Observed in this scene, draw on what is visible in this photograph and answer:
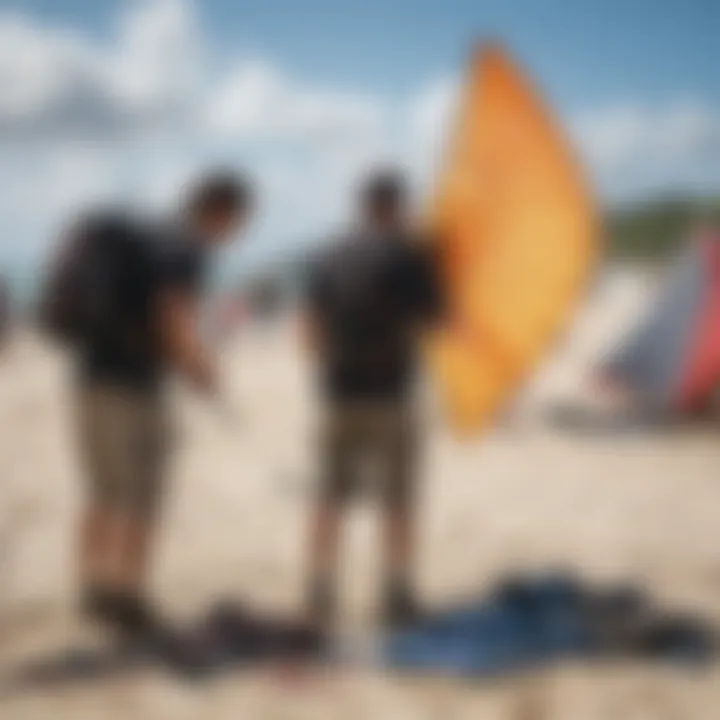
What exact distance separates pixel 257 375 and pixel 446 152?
455mm

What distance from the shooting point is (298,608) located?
65.9 inches

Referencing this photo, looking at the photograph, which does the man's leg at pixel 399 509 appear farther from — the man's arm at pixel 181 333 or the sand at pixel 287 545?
the man's arm at pixel 181 333

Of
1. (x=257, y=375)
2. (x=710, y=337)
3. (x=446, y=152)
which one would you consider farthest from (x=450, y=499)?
(x=710, y=337)

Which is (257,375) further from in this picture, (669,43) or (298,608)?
(669,43)

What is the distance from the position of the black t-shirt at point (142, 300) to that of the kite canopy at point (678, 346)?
1.06 m

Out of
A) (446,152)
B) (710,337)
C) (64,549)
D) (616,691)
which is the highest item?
(446,152)

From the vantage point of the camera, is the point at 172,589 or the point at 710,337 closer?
the point at 172,589

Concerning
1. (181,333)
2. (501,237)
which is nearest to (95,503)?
(181,333)

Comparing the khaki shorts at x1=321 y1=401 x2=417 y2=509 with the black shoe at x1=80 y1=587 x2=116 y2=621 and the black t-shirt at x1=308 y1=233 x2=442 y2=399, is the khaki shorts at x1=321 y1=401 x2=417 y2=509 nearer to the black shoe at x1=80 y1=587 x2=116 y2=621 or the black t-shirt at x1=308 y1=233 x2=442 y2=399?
the black t-shirt at x1=308 y1=233 x2=442 y2=399

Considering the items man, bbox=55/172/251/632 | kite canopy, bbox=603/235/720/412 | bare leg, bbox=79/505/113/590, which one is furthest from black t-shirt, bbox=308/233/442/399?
kite canopy, bbox=603/235/720/412

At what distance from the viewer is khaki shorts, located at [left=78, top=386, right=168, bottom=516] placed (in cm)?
161

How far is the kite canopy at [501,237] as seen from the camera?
172cm

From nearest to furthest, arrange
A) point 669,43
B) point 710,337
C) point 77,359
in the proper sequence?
point 77,359, point 669,43, point 710,337

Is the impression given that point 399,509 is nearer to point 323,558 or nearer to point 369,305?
point 323,558
